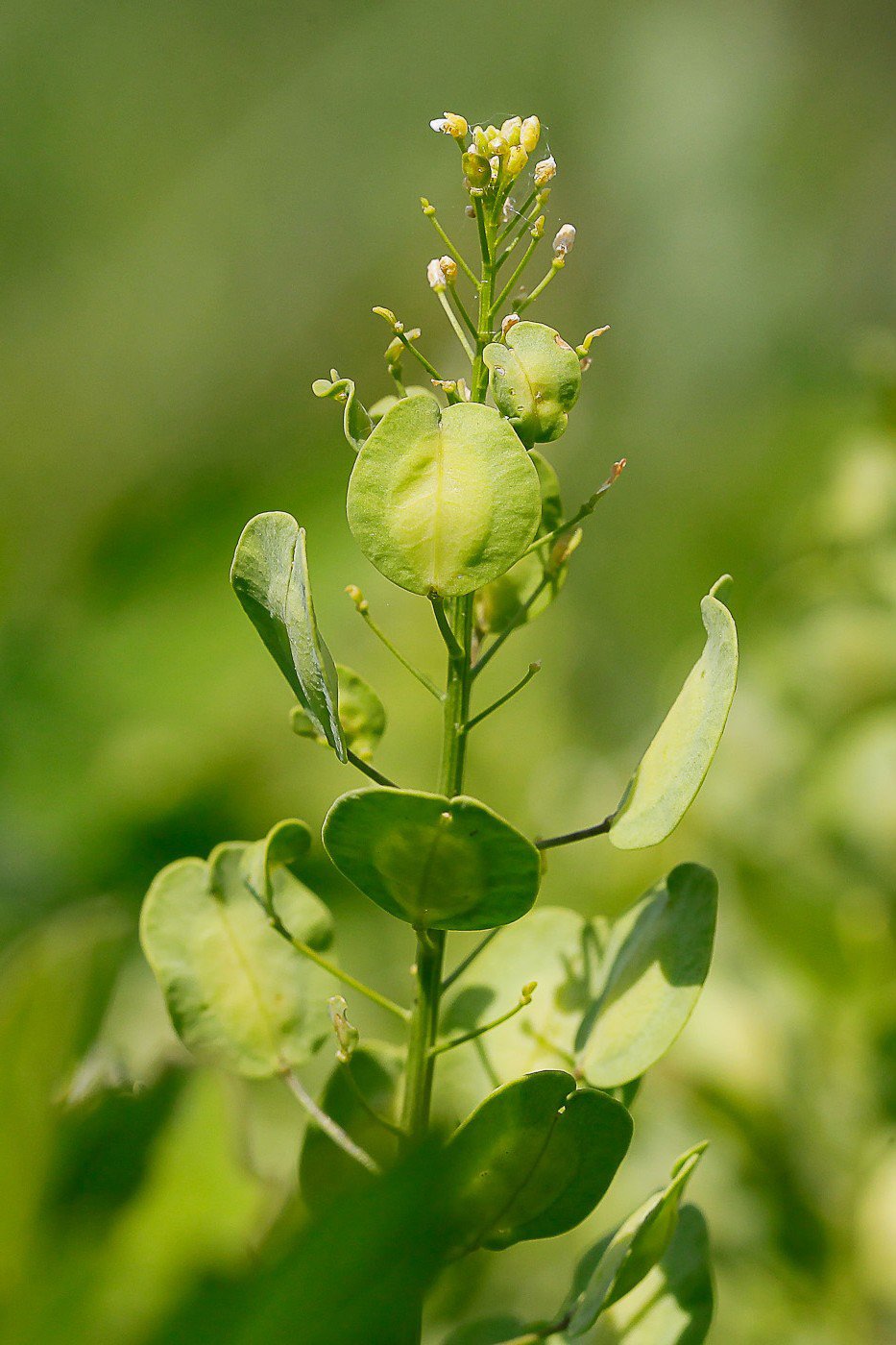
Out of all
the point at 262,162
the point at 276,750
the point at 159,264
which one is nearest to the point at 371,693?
the point at 276,750

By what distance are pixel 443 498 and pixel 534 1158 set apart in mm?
163

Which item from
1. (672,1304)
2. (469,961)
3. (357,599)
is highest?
(357,599)

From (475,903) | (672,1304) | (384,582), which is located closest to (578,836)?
(475,903)

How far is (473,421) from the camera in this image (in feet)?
1.02

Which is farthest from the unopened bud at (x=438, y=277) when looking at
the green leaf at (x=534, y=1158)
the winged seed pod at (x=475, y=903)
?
the green leaf at (x=534, y=1158)

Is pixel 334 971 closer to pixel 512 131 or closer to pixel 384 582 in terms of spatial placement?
pixel 512 131

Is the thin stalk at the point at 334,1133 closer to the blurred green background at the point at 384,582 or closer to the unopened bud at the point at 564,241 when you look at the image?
the blurred green background at the point at 384,582

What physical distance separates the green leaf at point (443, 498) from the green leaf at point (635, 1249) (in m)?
0.15

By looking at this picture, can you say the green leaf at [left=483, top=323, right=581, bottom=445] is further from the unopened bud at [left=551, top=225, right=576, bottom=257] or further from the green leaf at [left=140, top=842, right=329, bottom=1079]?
the green leaf at [left=140, top=842, right=329, bottom=1079]

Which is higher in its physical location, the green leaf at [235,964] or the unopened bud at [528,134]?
the unopened bud at [528,134]

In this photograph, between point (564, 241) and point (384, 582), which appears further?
point (384, 582)

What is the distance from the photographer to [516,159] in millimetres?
338

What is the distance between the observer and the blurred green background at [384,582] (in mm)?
385

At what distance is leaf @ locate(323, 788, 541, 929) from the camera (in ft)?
0.96
